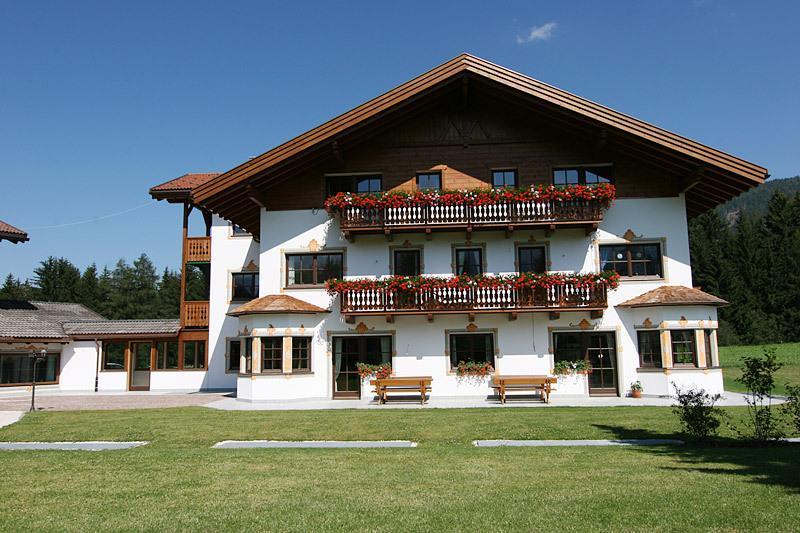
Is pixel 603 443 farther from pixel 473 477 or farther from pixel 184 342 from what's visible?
pixel 184 342

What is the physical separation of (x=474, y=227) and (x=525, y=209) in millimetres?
1650

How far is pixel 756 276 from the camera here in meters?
55.8

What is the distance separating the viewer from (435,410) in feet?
50.6

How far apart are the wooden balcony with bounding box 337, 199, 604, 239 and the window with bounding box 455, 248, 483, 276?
110 centimetres

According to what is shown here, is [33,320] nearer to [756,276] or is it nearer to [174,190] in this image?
[174,190]

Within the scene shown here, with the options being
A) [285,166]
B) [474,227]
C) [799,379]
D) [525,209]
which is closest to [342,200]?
[285,166]

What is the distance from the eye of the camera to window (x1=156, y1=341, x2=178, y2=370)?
27.8 m

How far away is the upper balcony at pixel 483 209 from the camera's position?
752 inches

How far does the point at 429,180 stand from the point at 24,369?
738 inches

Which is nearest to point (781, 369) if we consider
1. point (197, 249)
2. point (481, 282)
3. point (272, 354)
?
point (481, 282)

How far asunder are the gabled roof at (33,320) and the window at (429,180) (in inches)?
682

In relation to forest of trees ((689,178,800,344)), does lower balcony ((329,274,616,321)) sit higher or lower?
lower

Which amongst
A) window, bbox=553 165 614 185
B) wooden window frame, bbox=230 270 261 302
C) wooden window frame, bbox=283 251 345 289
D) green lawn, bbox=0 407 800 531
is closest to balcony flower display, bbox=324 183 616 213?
window, bbox=553 165 614 185

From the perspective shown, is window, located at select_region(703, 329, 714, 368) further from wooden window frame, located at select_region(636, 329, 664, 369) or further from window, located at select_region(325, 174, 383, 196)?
window, located at select_region(325, 174, 383, 196)
